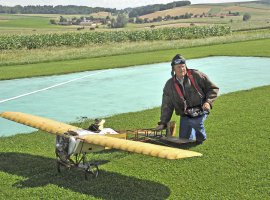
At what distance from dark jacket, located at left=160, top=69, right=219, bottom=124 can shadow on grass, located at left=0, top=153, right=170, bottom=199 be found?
83.4 inches

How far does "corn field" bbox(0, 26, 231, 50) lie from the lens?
4200cm

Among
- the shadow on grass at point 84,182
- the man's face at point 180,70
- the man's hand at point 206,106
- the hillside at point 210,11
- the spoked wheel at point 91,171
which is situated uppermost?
the hillside at point 210,11

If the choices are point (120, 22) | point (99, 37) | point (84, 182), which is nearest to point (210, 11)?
point (120, 22)

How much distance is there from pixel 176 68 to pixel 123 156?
89.2 inches

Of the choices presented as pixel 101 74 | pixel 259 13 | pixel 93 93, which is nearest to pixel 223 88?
pixel 93 93

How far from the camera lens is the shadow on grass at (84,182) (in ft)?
23.1

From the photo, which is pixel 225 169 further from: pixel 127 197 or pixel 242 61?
pixel 242 61

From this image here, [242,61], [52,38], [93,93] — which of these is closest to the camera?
[93,93]

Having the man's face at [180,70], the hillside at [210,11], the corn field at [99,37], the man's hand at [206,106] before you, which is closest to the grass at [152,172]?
the man's hand at [206,106]

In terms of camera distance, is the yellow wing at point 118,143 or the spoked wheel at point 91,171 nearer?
the yellow wing at point 118,143

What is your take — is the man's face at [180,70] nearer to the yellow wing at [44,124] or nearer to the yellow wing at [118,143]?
the yellow wing at [118,143]

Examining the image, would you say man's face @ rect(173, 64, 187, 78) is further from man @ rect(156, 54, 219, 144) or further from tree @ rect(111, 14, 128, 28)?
tree @ rect(111, 14, 128, 28)

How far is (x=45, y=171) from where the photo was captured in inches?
325

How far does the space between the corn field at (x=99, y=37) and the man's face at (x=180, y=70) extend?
3463cm
